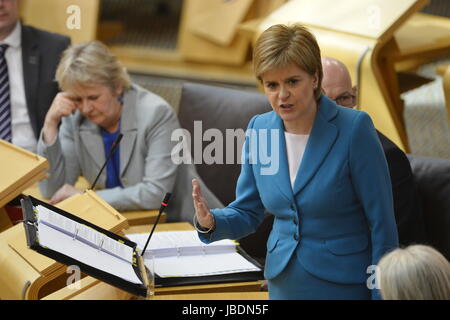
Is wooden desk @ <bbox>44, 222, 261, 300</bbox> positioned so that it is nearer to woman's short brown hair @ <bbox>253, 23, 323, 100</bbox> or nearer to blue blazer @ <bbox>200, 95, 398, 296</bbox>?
blue blazer @ <bbox>200, 95, 398, 296</bbox>

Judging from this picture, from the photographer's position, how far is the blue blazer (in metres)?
1.73

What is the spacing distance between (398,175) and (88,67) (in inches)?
50.0

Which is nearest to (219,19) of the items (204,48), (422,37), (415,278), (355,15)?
(204,48)

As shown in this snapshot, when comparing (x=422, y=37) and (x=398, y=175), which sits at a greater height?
(x=422, y=37)

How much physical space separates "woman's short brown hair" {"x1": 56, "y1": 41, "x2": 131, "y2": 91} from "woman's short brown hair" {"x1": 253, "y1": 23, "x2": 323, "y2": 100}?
1.38 metres

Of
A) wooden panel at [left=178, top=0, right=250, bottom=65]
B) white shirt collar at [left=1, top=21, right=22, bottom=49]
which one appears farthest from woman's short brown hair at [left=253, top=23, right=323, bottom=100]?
wooden panel at [left=178, top=0, right=250, bottom=65]

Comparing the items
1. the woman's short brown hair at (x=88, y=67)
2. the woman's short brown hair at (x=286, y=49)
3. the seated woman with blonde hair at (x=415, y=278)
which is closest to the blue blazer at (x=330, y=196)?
the woman's short brown hair at (x=286, y=49)

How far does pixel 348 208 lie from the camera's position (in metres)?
1.76

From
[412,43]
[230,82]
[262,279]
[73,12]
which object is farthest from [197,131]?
[230,82]

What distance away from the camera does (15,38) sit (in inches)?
140

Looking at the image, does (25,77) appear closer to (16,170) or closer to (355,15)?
(16,170)

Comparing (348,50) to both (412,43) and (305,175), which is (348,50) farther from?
(305,175)

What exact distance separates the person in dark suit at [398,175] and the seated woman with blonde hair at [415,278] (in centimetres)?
79

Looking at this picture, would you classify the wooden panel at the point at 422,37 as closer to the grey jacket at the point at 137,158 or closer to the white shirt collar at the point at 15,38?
the grey jacket at the point at 137,158
